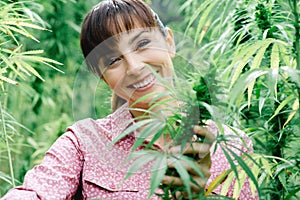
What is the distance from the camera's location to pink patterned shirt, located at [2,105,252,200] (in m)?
1.29

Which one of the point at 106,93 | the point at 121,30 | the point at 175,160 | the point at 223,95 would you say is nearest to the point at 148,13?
the point at 121,30

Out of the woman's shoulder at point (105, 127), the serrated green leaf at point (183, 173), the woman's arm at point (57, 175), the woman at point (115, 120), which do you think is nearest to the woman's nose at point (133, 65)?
the woman at point (115, 120)

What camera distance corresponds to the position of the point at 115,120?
1.28 meters

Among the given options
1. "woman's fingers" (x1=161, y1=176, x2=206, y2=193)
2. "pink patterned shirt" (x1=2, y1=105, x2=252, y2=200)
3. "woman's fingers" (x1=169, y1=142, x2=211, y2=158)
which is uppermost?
"woman's fingers" (x1=169, y1=142, x2=211, y2=158)

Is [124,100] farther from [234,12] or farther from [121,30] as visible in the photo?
[234,12]

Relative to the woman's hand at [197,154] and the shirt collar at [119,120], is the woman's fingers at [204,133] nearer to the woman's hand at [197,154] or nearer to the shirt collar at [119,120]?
the woman's hand at [197,154]

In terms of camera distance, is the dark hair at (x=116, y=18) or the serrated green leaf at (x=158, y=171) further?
the dark hair at (x=116, y=18)

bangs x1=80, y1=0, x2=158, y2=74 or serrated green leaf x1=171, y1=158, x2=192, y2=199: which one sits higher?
bangs x1=80, y1=0, x2=158, y2=74

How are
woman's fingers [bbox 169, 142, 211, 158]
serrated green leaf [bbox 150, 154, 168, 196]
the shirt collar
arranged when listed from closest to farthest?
serrated green leaf [bbox 150, 154, 168, 196], woman's fingers [bbox 169, 142, 211, 158], the shirt collar

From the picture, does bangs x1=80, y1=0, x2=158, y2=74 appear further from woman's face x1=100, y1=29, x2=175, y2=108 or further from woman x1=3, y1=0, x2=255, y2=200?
woman's face x1=100, y1=29, x2=175, y2=108

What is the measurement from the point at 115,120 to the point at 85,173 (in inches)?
6.4

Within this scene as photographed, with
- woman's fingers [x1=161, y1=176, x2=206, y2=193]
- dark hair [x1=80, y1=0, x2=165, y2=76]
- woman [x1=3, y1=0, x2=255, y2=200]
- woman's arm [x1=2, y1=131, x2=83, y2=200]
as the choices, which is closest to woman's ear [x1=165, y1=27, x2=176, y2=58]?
woman [x1=3, y1=0, x2=255, y2=200]

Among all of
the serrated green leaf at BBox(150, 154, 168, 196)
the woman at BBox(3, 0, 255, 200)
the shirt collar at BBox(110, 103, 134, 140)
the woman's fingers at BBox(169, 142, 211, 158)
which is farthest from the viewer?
the shirt collar at BBox(110, 103, 134, 140)

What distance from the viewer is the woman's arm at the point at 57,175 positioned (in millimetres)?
1280
